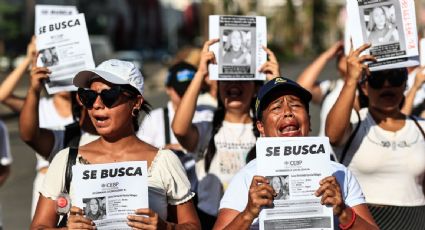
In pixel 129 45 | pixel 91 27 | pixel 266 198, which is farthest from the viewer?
pixel 129 45

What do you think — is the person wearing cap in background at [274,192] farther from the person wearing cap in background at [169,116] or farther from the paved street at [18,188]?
the paved street at [18,188]

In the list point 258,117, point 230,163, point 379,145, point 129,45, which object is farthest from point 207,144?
point 129,45

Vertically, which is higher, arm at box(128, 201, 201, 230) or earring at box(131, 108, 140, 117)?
earring at box(131, 108, 140, 117)

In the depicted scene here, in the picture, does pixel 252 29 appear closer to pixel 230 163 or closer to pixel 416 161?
pixel 230 163

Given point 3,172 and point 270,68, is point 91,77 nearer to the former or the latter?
point 270,68

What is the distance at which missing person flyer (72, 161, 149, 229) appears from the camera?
3.64m

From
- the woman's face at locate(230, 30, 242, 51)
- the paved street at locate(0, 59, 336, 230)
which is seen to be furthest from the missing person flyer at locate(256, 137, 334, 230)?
the paved street at locate(0, 59, 336, 230)

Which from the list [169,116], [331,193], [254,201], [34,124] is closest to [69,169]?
[254,201]

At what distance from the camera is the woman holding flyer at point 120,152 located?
395cm

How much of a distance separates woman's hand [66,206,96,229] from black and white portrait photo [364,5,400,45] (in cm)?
229

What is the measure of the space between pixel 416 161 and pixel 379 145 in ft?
0.74

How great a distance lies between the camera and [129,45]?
68375mm

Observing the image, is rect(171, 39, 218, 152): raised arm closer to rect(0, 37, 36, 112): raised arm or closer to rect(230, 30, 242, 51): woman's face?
rect(230, 30, 242, 51): woman's face

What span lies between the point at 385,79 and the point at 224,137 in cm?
110
